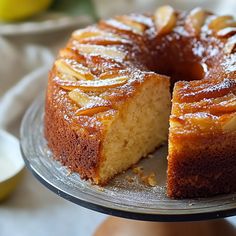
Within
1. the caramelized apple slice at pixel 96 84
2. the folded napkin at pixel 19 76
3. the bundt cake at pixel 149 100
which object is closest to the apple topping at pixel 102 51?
the bundt cake at pixel 149 100

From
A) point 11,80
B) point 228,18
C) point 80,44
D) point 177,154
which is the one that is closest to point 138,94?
point 177,154

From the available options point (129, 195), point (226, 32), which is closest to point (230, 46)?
point (226, 32)

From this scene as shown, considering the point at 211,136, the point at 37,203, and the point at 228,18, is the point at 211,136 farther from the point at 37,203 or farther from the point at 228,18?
the point at 37,203

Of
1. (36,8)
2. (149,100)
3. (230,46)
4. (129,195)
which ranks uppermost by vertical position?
(230,46)

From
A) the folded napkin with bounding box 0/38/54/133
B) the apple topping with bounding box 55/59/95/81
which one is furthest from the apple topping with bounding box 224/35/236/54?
the folded napkin with bounding box 0/38/54/133

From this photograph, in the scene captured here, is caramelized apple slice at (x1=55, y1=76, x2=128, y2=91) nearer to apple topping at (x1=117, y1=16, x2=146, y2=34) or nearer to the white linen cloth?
apple topping at (x1=117, y1=16, x2=146, y2=34)

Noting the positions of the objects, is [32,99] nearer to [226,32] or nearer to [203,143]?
[226,32]

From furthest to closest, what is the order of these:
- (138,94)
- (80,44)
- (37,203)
A: 1. (37,203)
2. (80,44)
3. (138,94)
